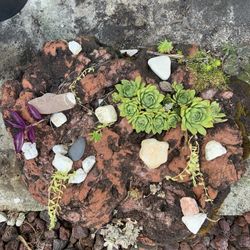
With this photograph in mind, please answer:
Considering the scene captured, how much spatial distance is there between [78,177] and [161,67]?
606 millimetres

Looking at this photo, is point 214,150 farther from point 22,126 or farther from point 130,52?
point 22,126

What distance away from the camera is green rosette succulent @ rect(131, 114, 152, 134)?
6.72 feet

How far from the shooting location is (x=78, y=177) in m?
2.13

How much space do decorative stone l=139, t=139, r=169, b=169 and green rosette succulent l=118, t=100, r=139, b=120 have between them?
14 cm

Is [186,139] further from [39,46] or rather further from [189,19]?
[39,46]

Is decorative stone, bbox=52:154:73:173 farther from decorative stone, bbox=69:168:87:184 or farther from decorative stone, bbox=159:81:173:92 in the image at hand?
decorative stone, bbox=159:81:173:92

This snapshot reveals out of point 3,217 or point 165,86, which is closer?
point 165,86

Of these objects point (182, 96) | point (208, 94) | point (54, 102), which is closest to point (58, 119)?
point (54, 102)

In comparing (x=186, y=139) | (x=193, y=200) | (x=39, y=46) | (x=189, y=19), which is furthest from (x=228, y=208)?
→ (x=39, y=46)

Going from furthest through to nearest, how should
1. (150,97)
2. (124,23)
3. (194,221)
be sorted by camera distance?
(124,23), (194,221), (150,97)

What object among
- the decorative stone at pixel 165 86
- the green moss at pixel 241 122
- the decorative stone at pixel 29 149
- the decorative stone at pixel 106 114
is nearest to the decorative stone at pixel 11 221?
the decorative stone at pixel 29 149

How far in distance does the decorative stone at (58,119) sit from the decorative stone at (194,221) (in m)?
0.71

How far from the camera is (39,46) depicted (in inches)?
96.5

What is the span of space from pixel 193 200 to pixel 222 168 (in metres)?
0.20
